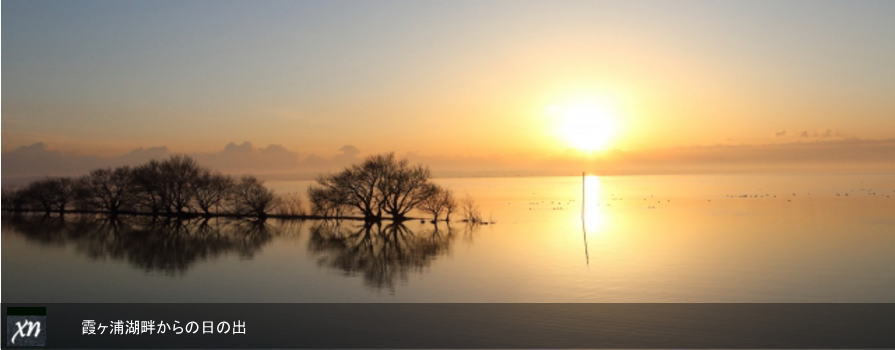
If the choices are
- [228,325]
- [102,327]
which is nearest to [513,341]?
[228,325]

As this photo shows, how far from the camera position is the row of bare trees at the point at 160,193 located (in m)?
63.3

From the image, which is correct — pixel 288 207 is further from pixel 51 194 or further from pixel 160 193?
pixel 51 194

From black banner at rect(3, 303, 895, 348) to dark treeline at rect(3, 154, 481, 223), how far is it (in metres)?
35.5

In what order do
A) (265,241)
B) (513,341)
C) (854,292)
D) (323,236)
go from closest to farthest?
1. (513,341)
2. (854,292)
3. (265,241)
4. (323,236)

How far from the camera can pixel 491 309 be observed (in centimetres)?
1994

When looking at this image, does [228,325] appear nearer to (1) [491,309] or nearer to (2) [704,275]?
(1) [491,309]

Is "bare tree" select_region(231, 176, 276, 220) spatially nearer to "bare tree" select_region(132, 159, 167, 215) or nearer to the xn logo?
"bare tree" select_region(132, 159, 167, 215)

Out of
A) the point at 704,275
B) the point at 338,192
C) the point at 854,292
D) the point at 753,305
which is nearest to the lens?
the point at 753,305

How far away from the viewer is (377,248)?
124 feet

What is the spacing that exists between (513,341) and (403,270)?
42.1 ft

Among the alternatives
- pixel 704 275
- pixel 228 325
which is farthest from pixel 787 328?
pixel 228 325

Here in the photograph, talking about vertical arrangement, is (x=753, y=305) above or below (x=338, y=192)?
below

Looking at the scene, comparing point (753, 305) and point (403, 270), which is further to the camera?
point (403, 270)

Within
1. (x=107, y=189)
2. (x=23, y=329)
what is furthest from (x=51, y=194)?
(x=23, y=329)
